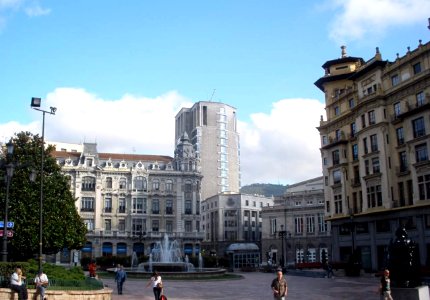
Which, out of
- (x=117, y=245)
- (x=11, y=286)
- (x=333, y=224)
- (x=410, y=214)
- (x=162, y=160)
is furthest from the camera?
(x=162, y=160)

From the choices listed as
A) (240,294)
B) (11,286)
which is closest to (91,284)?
(11,286)

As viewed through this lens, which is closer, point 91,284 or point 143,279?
point 91,284

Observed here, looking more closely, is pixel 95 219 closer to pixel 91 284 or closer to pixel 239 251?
pixel 239 251

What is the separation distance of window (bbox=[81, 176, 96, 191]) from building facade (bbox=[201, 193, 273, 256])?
1326 inches

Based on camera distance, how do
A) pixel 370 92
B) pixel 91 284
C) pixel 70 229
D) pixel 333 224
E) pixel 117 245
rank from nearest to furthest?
pixel 91 284
pixel 70 229
pixel 370 92
pixel 333 224
pixel 117 245

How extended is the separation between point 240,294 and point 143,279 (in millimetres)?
14340

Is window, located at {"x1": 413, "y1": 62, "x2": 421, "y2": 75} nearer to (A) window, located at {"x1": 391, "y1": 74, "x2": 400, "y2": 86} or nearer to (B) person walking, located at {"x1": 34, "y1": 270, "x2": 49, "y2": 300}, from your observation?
(A) window, located at {"x1": 391, "y1": 74, "x2": 400, "y2": 86}

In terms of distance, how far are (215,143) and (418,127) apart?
277 feet

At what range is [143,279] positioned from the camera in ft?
134

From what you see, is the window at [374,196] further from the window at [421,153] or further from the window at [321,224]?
the window at [321,224]

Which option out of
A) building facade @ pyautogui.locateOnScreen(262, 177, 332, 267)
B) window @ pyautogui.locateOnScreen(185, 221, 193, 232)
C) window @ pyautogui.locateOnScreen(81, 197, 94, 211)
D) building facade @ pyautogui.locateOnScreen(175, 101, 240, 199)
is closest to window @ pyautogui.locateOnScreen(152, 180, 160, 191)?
window @ pyautogui.locateOnScreen(185, 221, 193, 232)

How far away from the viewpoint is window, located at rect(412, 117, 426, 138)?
43.8 meters

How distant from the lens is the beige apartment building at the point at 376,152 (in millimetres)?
43781

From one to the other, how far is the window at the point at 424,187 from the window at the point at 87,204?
55080mm
